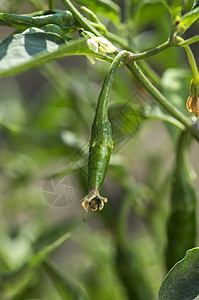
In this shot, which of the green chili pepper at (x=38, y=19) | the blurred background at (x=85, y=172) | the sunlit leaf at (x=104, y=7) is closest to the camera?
the green chili pepper at (x=38, y=19)

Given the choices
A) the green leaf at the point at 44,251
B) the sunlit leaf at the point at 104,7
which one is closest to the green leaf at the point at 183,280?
the green leaf at the point at 44,251

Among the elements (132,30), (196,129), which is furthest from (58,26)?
(132,30)

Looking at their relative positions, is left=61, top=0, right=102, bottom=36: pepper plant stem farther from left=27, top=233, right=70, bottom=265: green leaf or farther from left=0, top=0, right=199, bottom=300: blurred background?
left=27, top=233, right=70, bottom=265: green leaf

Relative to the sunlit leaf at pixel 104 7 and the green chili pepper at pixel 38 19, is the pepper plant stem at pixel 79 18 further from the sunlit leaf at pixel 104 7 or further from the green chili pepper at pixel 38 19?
the sunlit leaf at pixel 104 7

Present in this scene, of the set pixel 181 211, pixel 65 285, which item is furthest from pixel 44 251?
pixel 181 211

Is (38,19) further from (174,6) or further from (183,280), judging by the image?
(183,280)

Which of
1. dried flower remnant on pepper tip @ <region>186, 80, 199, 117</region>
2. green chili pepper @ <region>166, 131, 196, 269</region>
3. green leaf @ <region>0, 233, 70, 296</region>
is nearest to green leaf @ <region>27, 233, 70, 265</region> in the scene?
green leaf @ <region>0, 233, 70, 296</region>
